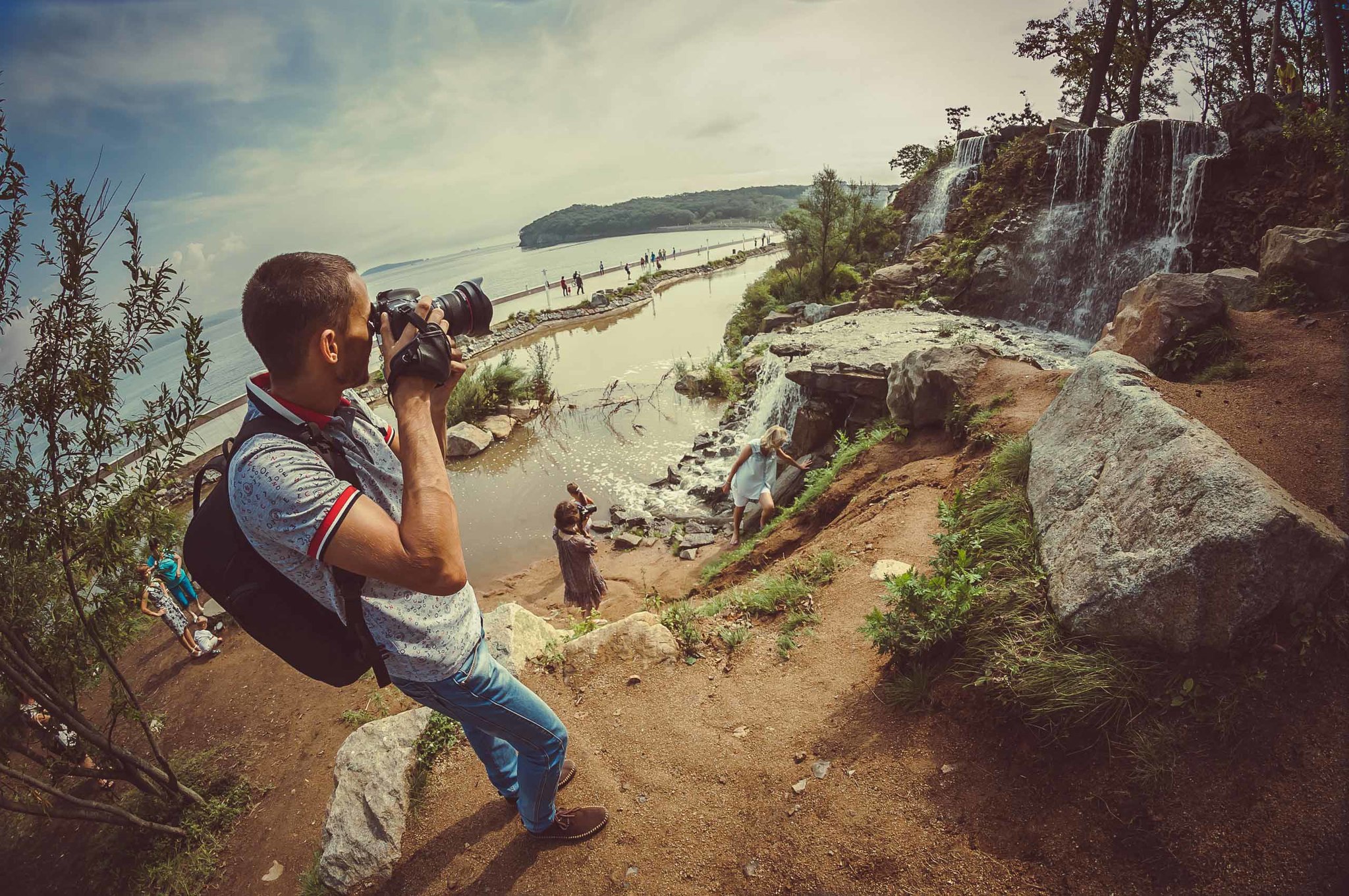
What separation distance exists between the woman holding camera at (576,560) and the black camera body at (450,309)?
435cm

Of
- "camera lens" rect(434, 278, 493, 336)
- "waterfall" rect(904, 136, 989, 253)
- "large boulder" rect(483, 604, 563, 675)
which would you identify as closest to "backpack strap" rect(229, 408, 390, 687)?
"camera lens" rect(434, 278, 493, 336)

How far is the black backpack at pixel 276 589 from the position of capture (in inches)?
59.9

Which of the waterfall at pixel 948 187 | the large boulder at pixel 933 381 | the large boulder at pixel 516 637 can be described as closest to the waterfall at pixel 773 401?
the large boulder at pixel 933 381

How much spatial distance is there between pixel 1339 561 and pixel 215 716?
8840mm

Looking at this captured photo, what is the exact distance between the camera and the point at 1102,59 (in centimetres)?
1521

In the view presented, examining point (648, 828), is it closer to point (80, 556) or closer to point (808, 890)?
point (808, 890)

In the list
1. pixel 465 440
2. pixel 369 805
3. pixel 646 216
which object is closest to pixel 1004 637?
pixel 369 805

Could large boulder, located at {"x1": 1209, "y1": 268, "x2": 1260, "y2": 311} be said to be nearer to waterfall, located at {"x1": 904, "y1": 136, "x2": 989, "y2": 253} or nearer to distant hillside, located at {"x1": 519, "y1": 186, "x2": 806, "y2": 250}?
waterfall, located at {"x1": 904, "y1": 136, "x2": 989, "y2": 253}

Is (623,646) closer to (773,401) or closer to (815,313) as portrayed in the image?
(773,401)

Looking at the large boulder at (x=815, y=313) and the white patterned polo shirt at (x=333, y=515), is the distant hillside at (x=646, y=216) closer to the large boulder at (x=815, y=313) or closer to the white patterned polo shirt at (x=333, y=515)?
Result: the large boulder at (x=815, y=313)

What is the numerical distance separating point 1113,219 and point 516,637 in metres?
14.4

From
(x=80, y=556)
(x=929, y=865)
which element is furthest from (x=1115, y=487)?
(x=80, y=556)

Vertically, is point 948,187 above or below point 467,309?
above

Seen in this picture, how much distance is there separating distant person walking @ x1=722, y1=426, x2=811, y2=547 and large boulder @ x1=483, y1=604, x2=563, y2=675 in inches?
134
